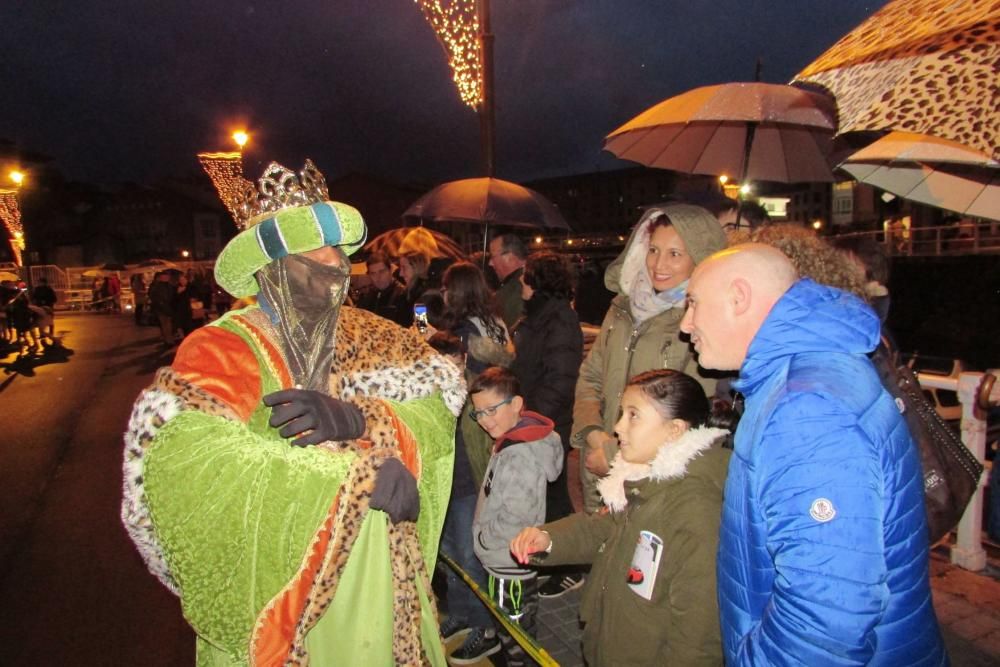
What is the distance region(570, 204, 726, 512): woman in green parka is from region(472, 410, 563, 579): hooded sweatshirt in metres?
0.20

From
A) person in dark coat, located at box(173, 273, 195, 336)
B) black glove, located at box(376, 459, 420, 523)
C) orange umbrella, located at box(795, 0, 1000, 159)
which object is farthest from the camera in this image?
person in dark coat, located at box(173, 273, 195, 336)

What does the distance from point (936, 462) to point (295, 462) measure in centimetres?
241

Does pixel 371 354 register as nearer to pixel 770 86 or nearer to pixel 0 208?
pixel 770 86

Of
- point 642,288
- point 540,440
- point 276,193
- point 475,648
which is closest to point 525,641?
point 540,440

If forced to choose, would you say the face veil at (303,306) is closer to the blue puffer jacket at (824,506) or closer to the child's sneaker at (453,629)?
the blue puffer jacket at (824,506)

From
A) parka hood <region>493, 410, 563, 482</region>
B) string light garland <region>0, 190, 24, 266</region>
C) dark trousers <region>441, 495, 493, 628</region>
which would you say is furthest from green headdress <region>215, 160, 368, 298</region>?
string light garland <region>0, 190, 24, 266</region>

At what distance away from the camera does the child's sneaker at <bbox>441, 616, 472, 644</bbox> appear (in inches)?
147

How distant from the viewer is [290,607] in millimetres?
1766

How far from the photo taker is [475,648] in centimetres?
357

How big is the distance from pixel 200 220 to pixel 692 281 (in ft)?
210

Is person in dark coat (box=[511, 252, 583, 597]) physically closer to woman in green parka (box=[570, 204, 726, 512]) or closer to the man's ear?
woman in green parka (box=[570, 204, 726, 512])

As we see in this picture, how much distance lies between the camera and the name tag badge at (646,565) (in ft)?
6.75

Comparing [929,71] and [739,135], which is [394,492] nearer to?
[929,71]

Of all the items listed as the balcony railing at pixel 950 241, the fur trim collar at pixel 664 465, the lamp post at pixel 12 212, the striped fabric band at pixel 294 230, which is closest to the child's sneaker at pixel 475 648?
the fur trim collar at pixel 664 465
